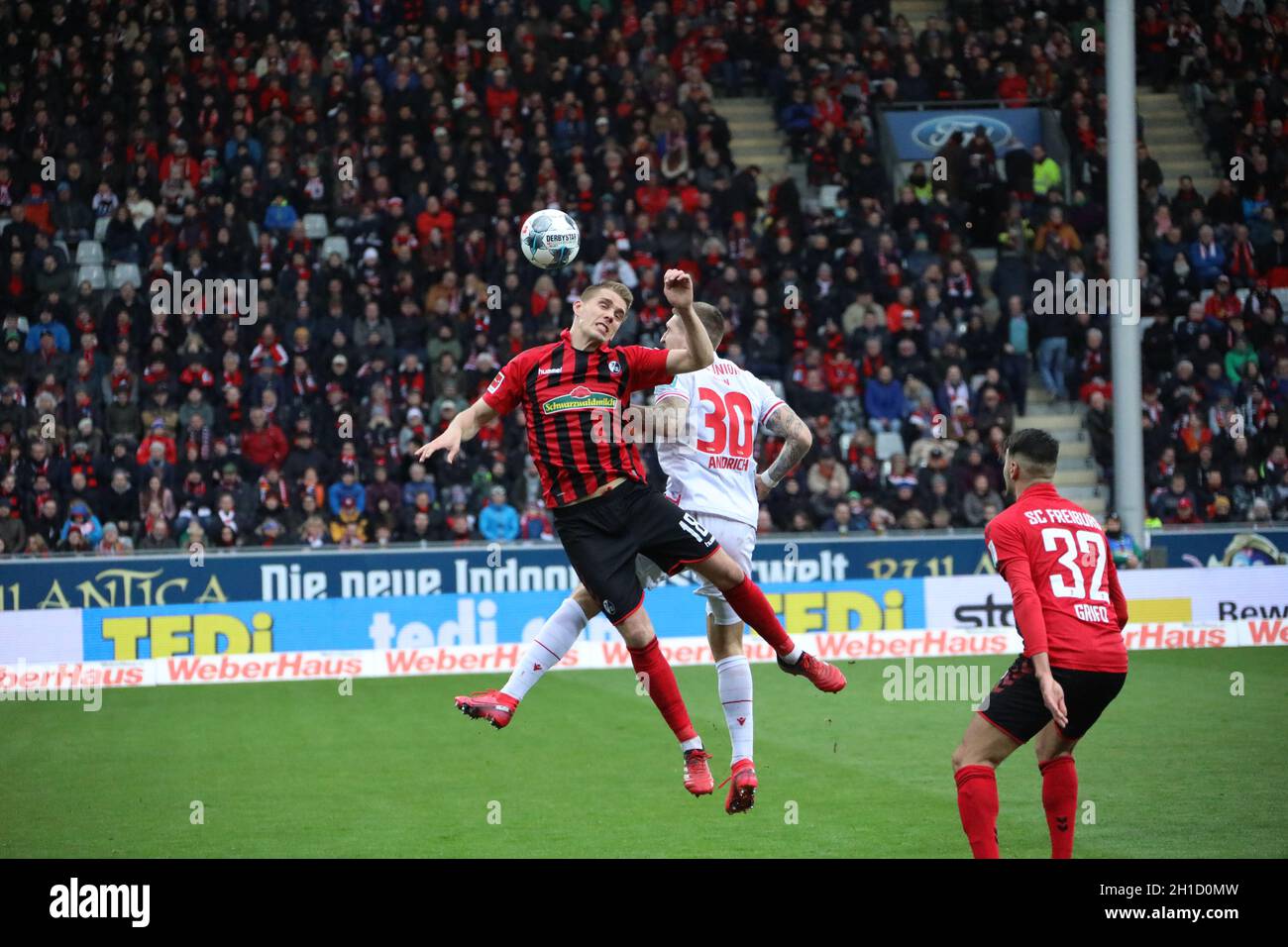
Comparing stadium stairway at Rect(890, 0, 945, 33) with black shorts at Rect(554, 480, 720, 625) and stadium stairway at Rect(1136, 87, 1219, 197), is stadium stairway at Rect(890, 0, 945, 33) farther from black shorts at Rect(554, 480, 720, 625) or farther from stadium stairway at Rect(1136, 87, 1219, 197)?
black shorts at Rect(554, 480, 720, 625)

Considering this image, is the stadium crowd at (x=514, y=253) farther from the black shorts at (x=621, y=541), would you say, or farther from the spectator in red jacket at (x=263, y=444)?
the black shorts at (x=621, y=541)

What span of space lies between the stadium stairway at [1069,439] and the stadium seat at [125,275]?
12.1 m

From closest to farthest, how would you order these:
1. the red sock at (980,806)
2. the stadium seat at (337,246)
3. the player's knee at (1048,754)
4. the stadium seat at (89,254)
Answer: the red sock at (980,806), the player's knee at (1048,754), the stadium seat at (89,254), the stadium seat at (337,246)

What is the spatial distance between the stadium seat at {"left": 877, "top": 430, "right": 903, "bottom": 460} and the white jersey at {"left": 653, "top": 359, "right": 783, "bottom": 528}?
12317 millimetres

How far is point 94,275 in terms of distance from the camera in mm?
21516

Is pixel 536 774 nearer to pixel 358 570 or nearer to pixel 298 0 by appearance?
pixel 358 570

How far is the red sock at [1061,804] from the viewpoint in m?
7.53

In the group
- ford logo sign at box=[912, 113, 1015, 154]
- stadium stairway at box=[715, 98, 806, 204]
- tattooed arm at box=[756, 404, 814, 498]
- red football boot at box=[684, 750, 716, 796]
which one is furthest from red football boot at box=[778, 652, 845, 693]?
ford logo sign at box=[912, 113, 1015, 154]

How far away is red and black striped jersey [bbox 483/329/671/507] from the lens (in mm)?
8227

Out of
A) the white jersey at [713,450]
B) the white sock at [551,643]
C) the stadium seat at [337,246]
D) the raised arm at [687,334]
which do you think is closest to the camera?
the raised arm at [687,334]

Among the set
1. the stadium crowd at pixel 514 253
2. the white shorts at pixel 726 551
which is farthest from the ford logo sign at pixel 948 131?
the white shorts at pixel 726 551

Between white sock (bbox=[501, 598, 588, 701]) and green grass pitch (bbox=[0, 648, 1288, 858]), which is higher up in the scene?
white sock (bbox=[501, 598, 588, 701])

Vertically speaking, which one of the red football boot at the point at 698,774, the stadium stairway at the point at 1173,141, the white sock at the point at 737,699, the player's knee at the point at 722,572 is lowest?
the red football boot at the point at 698,774

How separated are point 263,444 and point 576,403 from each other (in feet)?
40.9
